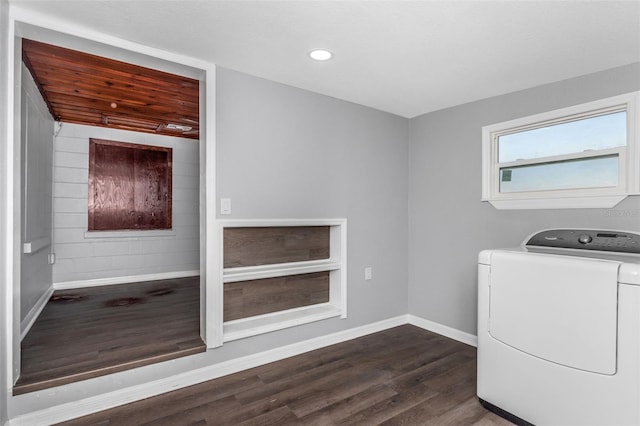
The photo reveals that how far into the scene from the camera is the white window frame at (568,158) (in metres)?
2.17

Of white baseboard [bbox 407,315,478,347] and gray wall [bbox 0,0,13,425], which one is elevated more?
gray wall [bbox 0,0,13,425]

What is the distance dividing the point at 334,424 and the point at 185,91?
9.58 ft

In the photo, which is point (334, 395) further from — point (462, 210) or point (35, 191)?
point (35, 191)

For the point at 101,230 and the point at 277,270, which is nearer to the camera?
the point at 277,270

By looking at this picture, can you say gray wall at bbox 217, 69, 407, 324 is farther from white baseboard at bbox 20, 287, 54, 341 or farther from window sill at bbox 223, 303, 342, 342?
white baseboard at bbox 20, 287, 54, 341

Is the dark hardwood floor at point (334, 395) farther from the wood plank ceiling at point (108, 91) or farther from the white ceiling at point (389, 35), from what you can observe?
the wood plank ceiling at point (108, 91)

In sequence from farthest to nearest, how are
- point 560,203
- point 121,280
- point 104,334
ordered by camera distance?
1. point 121,280
2. point 104,334
3. point 560,203

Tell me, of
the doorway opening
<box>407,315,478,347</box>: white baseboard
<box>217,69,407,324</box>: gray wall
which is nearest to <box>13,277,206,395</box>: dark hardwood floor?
the doorway opening

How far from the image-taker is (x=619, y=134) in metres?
2.27

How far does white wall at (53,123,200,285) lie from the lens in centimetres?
417

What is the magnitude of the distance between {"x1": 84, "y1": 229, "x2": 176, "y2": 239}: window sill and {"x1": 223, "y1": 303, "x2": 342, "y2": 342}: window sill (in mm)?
2695

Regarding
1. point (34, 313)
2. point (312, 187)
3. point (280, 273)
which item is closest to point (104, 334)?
point (34, 313)

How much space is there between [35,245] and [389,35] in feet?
11.4

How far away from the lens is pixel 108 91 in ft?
10.3
